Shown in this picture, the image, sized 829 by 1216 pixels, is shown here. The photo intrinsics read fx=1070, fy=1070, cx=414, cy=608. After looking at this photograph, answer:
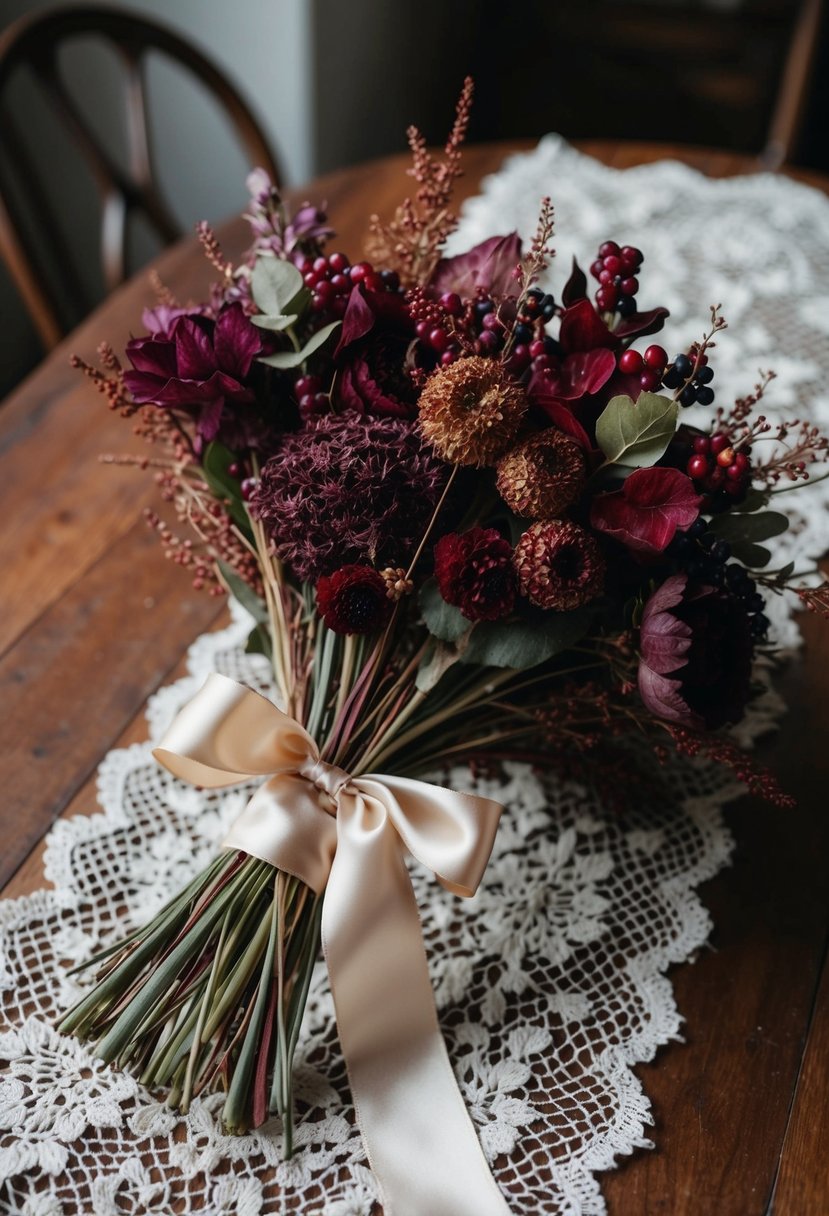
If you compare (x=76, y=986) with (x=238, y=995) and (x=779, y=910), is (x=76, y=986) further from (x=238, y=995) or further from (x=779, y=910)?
(x=779, y=910)

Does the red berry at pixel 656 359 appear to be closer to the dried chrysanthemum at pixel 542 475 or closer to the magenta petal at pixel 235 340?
the dried chrysanthemum at pixel 542 475

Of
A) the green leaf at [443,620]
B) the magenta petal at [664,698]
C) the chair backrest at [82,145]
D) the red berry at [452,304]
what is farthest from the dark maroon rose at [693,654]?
the chair backrest at [82,145]

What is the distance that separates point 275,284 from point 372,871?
0.38 meters

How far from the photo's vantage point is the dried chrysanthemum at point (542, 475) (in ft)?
2.03

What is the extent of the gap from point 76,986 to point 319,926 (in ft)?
0.52

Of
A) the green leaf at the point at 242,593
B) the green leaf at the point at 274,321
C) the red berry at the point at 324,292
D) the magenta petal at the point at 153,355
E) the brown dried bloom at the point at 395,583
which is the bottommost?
the green leaf at the point at 242,593

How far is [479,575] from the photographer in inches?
24.3

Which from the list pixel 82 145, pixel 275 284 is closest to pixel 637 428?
pixel 275 284

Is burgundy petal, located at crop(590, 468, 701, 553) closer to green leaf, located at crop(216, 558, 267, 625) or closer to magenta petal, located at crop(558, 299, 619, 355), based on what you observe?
magenta petal, located at crop(558, 299, 619, 355)

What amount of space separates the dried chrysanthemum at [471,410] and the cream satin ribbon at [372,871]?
205 millimetres

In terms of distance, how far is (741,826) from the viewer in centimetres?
80

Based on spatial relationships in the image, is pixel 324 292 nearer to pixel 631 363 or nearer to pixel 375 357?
pixel 375 357

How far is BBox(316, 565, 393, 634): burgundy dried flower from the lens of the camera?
2.09 ft

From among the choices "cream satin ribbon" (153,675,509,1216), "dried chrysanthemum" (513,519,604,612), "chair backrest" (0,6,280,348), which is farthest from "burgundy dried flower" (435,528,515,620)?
"chair backrest" (0,6,280,348)
